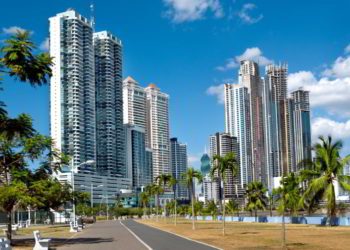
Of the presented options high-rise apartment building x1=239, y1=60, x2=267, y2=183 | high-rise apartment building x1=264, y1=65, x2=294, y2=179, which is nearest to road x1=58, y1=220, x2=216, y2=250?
high-rise apartment building x1=264, y1=65, x2=294, y2=179

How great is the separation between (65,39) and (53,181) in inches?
4885

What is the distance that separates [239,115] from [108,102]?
40.5 meters

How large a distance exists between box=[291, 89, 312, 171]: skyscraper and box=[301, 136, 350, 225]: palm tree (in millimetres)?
1365

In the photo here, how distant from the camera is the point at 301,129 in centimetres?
8638

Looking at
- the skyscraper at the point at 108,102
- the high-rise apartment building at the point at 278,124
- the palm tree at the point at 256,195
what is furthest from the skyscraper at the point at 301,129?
the skyscraper at the point at 108,102

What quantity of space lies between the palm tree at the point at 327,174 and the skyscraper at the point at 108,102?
117976 millimetres

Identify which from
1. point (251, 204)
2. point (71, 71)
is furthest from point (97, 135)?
point (251, 204)

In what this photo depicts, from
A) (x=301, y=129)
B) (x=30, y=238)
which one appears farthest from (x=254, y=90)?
(x=30, y=238)

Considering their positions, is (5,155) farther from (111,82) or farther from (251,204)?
(111,82)

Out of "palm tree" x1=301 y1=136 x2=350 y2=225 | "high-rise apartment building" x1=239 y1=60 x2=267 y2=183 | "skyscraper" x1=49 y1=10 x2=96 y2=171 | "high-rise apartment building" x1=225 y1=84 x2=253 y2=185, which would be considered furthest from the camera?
"skyscraper" x1=49 y1=10 x2=96 y2=171

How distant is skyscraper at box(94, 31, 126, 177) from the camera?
169750 mm

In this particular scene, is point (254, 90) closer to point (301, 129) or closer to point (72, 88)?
point (72, 88)

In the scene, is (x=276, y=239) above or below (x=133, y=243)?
below

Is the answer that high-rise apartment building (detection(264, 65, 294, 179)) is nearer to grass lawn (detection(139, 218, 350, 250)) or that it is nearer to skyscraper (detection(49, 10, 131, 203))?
grass lawn (detection(139, 218, 350, 250))
